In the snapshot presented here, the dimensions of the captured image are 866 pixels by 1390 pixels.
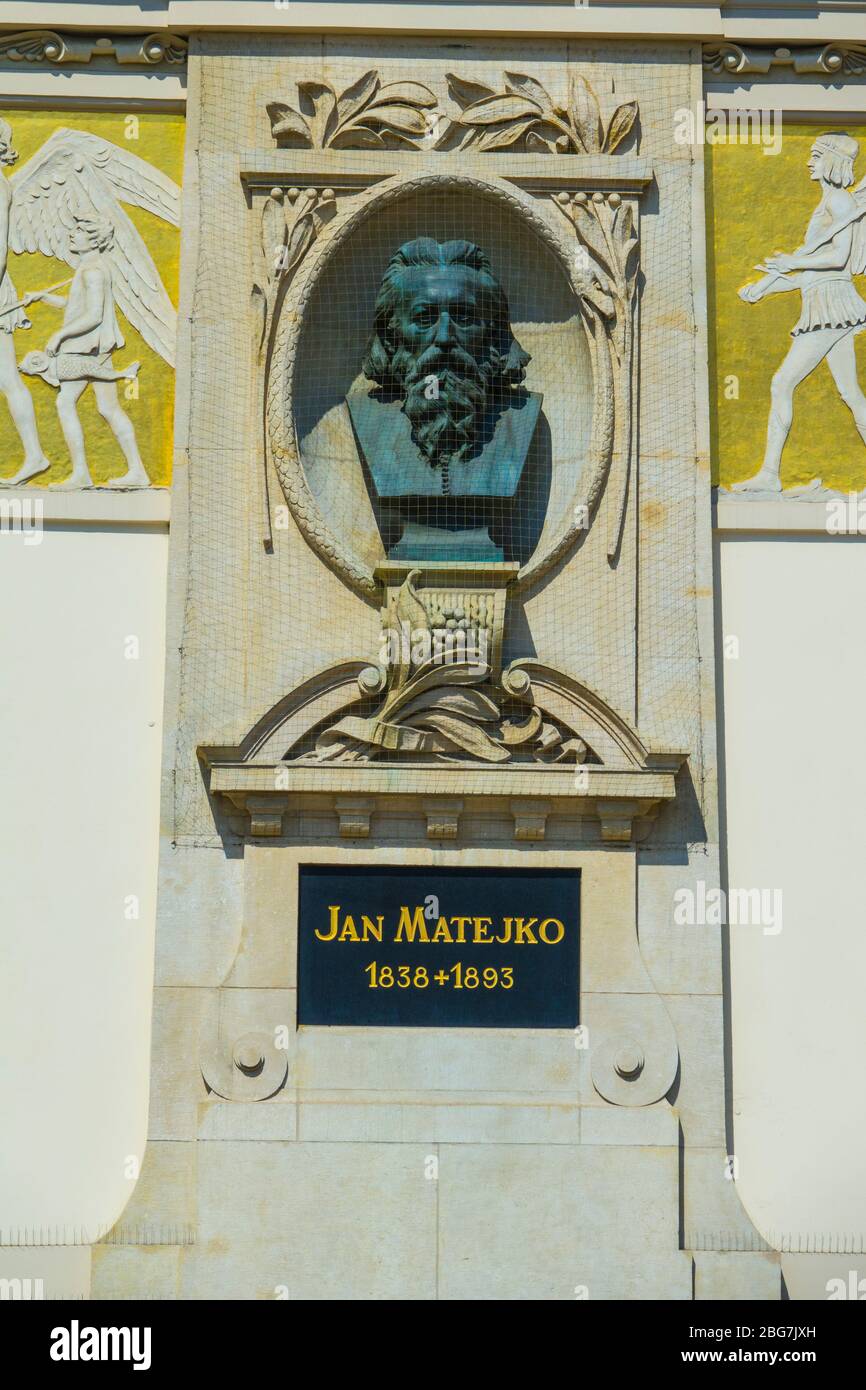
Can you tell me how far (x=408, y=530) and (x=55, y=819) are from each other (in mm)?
2187

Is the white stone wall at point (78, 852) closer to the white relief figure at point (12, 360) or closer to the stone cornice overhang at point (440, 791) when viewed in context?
the white relief figure at point (12, 360)

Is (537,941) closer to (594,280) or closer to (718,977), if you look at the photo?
(718,977)

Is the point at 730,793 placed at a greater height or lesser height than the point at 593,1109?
greater

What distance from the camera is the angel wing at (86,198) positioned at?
11.0 meters

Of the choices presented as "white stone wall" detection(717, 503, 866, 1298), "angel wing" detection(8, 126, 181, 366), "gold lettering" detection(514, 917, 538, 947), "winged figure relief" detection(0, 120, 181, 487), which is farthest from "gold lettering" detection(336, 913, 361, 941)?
"angel wing" detection(8, 126, 181, 366)

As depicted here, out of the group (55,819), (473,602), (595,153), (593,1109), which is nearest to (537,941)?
(593,1109)

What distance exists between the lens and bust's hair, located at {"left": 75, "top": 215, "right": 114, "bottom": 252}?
35.9 ft

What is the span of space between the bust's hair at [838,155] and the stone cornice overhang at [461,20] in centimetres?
49

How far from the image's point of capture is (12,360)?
10.9 meters

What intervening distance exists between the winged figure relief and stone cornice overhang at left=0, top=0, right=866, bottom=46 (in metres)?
0.59

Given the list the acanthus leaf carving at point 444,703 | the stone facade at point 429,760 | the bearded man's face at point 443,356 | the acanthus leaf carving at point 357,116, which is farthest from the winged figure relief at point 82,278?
the acanthus leaf carving at point 444,703

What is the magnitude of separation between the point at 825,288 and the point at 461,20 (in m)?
2.26

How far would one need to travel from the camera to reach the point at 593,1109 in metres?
9.97

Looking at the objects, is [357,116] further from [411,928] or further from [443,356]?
[411,928]
